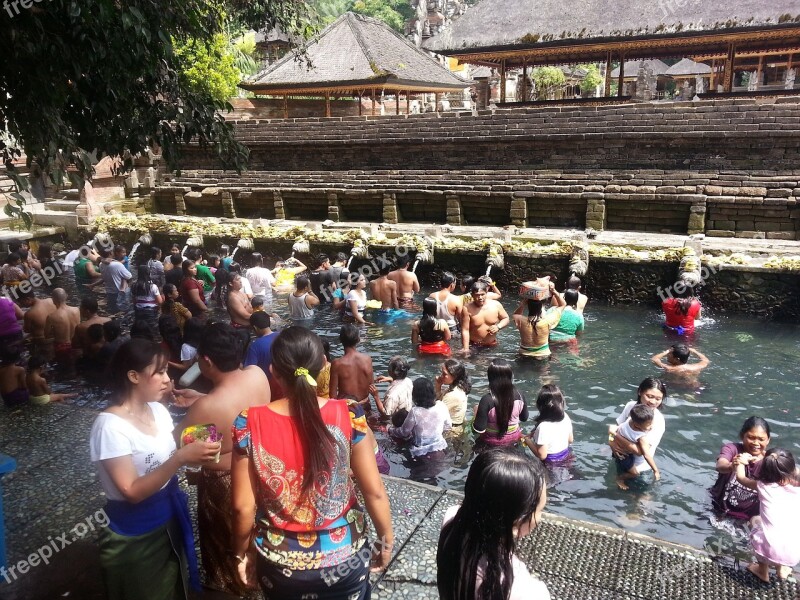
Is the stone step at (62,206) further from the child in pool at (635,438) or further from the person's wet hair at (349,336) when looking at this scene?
the child in pool at (635,438)

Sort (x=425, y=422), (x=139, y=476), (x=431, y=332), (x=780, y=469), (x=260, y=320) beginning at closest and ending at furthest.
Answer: (x=139, y=476), (x=780, y=469), (x=260, y=320), (x=425, y=422), (x=431, y=332)

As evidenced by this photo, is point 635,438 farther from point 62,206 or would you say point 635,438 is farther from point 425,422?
point 62,206

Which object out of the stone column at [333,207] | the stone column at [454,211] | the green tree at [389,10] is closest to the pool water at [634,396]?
the stone column at [454,211]

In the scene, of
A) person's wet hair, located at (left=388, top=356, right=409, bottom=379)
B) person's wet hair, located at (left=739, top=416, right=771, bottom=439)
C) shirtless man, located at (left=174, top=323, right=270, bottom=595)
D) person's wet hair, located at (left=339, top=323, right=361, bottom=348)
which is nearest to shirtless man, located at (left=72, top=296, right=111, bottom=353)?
person's wet hair, located at (left=339, top=323, right=361, bottom=348)

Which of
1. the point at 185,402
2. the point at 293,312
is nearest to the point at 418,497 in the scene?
the point at 185,402

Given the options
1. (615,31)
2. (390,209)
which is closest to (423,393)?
(390,209)

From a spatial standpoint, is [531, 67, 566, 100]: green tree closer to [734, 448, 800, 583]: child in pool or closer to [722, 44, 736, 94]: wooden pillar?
[722, 44, 736, 94]: wooden pillar

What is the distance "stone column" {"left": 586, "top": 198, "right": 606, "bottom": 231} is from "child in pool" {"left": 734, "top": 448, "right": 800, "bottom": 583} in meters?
10.4

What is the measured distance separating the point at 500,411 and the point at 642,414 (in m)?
1.21

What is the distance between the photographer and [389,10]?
55531mm

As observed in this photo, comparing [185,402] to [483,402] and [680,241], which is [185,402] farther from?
[680,241]

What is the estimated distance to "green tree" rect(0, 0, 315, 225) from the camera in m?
3.69

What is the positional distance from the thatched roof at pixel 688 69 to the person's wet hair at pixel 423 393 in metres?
39.5

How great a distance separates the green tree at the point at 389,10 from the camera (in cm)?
5503
